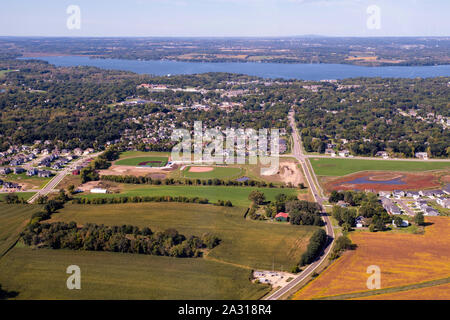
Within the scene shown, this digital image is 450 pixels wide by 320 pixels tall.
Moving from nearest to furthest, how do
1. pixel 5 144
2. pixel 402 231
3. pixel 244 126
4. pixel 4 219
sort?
1. pixel 402 231
2. pixel 4 219
3. pixel 5 144
4. pixel 244 126

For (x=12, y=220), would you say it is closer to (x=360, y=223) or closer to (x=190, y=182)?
(x=190, y=182)

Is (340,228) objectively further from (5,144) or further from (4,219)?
(5,144)

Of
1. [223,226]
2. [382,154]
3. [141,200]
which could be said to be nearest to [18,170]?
[141,200]

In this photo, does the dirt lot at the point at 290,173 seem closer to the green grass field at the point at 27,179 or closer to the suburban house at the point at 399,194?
the suburban house at the point at 399,194

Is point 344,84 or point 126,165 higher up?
point 344,84

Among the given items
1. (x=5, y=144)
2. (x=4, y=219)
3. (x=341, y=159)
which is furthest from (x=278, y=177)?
(x=5, y=144)

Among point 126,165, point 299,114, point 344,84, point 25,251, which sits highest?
point 344,84

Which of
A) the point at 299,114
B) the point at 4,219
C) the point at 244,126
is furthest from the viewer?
the point at 299,114
